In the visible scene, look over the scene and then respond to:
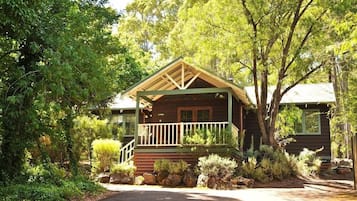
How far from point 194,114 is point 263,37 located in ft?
19.0

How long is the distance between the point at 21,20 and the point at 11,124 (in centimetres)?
348

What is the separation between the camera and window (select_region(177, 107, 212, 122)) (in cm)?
2066

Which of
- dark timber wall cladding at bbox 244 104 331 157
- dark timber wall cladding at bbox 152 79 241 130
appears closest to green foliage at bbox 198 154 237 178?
dark timber wall cladding at bbox 152 79 241 130

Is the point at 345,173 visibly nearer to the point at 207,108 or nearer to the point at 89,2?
the point at 207,108

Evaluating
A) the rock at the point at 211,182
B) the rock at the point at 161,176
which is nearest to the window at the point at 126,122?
the rock at the point at 161,176

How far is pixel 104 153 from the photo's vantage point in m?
17.4

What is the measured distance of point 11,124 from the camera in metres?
10.2

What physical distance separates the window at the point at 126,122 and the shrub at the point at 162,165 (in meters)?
7.69

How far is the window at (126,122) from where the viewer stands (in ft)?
79.1

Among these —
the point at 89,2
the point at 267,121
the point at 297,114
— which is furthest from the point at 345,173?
the point at 89,2

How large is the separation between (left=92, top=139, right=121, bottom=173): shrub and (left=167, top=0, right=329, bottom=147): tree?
18.2ft

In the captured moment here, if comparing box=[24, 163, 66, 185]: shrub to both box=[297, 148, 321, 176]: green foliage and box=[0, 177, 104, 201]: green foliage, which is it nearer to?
box=[0, 177, 104, 201]: green foliage

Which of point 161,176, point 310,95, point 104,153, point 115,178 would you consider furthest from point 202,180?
point 310,95

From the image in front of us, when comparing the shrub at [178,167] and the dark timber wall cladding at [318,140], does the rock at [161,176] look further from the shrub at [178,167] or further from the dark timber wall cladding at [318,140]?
the dark timber wall cladding at [318,140]
